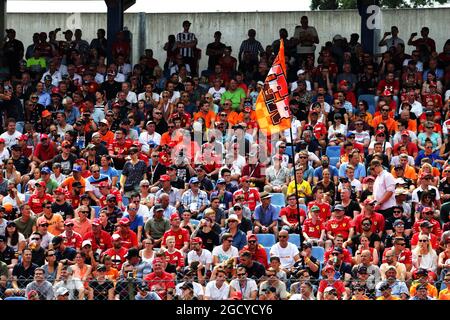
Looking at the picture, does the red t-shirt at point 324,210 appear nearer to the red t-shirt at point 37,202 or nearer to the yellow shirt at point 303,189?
the yellow shirt at point 303,189

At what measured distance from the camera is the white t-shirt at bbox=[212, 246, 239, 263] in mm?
16297

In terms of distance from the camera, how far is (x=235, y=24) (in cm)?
2684

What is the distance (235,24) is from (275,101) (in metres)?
10.6

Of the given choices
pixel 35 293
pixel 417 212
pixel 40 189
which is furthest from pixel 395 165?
pixel 35 293

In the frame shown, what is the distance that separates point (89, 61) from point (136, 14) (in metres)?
3.02

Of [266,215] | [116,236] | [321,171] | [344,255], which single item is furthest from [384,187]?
[116,236]

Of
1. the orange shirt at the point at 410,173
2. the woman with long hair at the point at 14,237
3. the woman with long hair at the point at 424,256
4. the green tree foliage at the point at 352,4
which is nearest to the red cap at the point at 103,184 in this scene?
the woman with long hair at the point at 14,237

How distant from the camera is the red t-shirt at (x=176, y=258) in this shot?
53.4 feet

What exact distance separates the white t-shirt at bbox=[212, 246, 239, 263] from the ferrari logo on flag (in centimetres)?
160

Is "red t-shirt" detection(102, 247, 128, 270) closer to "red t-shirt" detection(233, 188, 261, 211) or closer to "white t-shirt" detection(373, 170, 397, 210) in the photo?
"red t-shirt" detection(233, 188, 261, 211)

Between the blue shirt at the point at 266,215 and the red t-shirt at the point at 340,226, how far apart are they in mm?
871

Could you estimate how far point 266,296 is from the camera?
13219mm

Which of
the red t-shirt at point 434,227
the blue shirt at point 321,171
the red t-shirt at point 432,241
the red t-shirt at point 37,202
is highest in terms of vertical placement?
the blue shirt at point 321,171

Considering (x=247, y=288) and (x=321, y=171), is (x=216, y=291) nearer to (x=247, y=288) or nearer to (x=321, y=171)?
(x=247, y=288)
